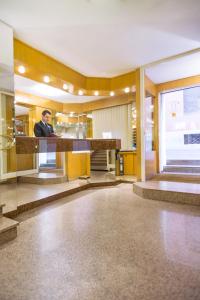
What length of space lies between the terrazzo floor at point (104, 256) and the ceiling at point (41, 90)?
141 inches

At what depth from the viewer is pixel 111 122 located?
6.81 m

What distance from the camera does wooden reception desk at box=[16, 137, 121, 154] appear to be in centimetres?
262

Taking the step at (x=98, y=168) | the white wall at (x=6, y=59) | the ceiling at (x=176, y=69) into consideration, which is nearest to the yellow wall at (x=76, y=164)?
the step at (x=98, y=168)

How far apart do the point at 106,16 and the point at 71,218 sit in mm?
2946

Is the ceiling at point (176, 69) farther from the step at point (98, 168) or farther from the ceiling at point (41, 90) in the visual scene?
the step at point (98, 168)

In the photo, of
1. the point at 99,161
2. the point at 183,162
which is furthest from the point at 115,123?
the point at 183,162

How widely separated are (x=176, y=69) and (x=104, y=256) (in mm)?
4386

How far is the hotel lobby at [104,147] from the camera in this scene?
4.66ft

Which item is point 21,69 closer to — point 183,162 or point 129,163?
point 129,163

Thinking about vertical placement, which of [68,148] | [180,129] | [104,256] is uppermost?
[180,129]

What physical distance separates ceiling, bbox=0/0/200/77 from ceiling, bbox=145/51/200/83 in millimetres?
307

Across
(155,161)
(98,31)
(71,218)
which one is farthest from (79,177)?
(98,31)

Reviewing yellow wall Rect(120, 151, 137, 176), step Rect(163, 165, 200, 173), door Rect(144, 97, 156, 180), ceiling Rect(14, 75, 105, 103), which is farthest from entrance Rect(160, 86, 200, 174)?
ceiling Rect(14, 75, 105, 103)

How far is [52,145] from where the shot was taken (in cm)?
295
